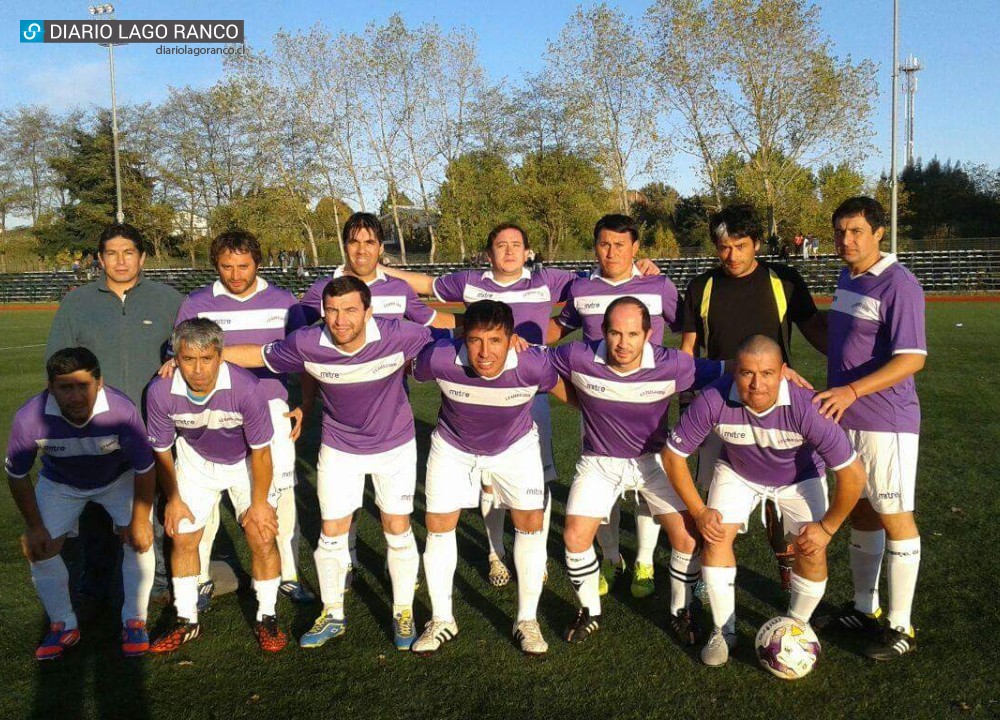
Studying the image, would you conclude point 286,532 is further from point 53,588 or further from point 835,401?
point 835,401

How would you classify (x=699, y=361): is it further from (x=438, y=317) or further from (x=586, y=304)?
(x=438, y=317)

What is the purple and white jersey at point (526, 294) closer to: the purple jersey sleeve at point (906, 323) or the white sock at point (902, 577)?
the purple jersey sleeve at point (906, 323)

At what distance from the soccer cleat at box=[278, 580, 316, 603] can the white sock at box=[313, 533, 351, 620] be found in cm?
52

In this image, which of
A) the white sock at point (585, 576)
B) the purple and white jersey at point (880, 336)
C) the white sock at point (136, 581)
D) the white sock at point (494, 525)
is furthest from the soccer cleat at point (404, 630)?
the purple and white jersey at point (880, 336)

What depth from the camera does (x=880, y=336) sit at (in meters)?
4.01

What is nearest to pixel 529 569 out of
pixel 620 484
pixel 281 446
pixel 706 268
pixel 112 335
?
pixel 620 484

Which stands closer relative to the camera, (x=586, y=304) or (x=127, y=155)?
(x=586, y=304)

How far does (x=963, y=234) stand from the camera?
50344 millimetres

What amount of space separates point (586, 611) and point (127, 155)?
51.9 meters

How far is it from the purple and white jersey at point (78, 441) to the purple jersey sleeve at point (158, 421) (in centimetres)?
7

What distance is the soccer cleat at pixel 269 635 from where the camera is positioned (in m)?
4.15

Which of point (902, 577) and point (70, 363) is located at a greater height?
point (70, 363)

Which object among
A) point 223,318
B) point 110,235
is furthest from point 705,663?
point 110,235

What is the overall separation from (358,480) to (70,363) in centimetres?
162
